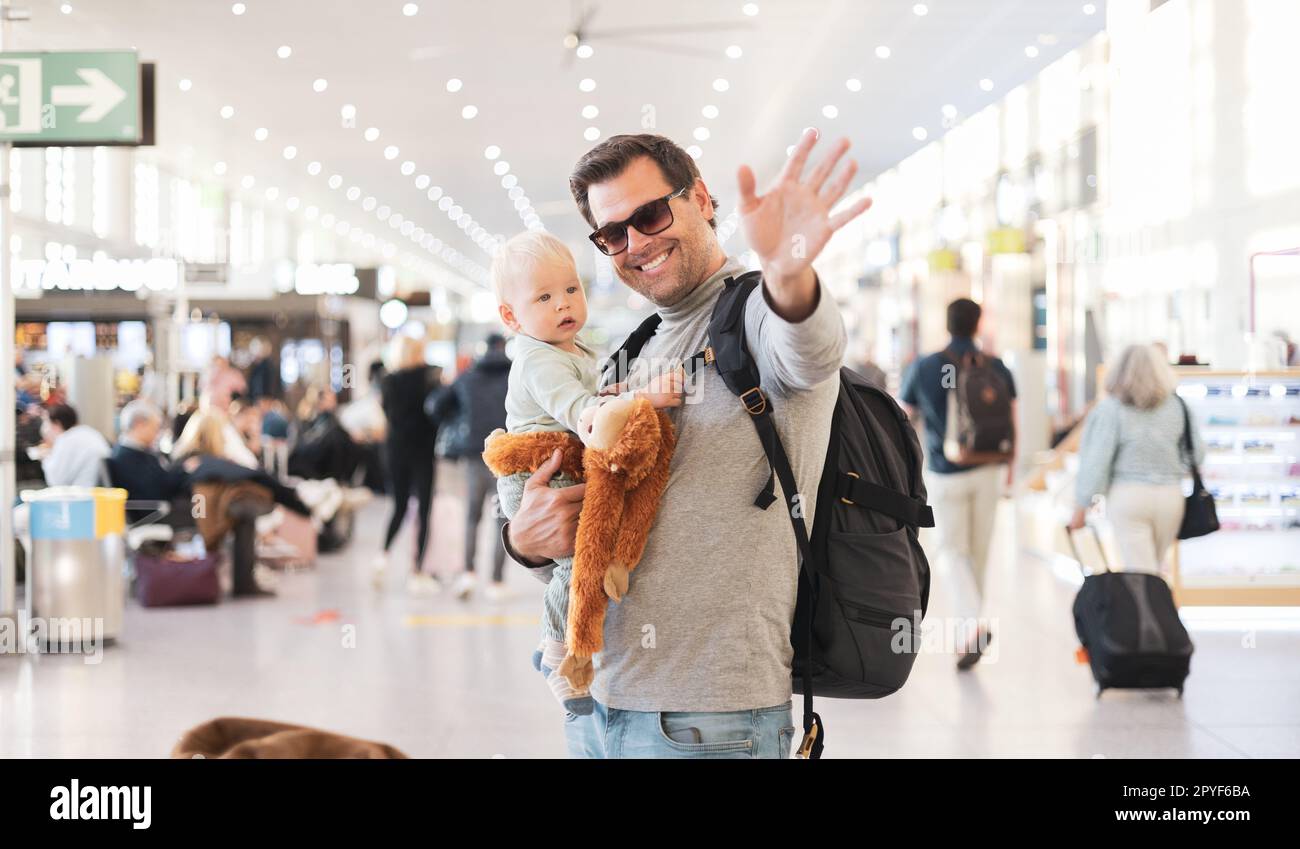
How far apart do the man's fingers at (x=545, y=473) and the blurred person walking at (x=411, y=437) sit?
685cm

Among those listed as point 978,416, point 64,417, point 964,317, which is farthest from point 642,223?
point 64,417

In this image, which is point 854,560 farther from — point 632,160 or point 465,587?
point 465,587

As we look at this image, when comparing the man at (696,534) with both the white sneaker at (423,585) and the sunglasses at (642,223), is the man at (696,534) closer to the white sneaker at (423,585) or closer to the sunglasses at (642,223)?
the sunglasses at (642,223)

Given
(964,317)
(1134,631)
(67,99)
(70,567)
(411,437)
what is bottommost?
(1134,631)

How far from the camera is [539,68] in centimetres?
1159

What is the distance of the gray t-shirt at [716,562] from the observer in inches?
75.2

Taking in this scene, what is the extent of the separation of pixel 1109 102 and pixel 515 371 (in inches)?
448

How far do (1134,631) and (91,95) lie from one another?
5.50 m

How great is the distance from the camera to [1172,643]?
5477 mm

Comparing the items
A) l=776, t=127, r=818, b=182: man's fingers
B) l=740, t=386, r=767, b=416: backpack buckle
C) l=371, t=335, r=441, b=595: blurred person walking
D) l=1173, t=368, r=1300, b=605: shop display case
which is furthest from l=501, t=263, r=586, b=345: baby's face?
l=371, t=335, r=441, b=595: blurred person walking

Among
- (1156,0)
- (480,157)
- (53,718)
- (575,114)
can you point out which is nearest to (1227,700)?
(1156,0)

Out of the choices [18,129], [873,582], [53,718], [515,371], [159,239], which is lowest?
[53,718]
